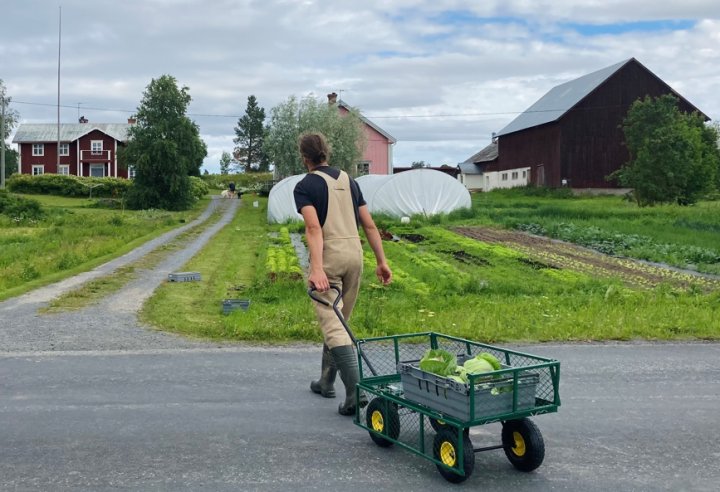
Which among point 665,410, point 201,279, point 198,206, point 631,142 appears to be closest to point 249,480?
point 665,410

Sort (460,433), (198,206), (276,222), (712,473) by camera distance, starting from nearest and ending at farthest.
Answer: (460,433) < (712,473) < (276,222) < (198,206)

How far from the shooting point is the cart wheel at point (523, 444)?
5176mm

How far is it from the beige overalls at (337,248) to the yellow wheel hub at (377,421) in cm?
82

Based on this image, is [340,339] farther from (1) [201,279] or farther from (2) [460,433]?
(1) [201,279]

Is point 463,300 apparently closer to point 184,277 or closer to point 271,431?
point 184,277

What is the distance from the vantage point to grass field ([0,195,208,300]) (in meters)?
17.8

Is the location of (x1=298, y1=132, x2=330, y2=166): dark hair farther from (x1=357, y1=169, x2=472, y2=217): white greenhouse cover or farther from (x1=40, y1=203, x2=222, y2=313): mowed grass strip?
(x1=357, y1=169, x2=472, y2=217): white greenhouse cover

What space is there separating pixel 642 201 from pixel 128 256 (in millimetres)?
30164

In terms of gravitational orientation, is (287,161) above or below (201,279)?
above

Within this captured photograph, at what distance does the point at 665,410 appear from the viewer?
22.4 ft

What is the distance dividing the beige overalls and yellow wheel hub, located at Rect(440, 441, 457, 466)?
1.53m

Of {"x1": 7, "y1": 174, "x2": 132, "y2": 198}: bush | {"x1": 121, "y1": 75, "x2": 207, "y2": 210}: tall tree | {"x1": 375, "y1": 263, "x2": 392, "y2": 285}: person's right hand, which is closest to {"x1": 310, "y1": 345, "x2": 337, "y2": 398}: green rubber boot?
{"x1": 375, "y1": 263, "x2": 392, "y2": 285}: person's right hand

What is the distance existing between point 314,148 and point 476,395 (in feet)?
8.71

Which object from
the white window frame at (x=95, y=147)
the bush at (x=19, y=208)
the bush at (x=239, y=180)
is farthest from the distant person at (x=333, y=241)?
the white window frame at (x=95, y=147)
